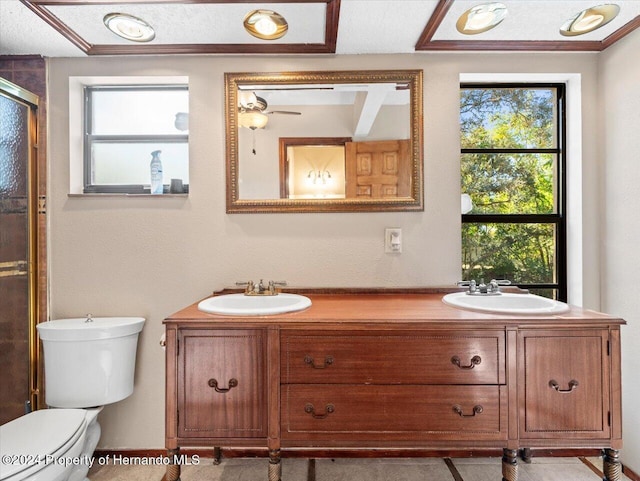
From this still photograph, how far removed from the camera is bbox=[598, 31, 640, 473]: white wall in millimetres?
1640

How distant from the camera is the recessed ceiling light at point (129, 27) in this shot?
Result: 1.54 meters

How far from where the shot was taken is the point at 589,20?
1.57 meters

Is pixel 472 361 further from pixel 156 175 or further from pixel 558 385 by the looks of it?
pixel 156 175

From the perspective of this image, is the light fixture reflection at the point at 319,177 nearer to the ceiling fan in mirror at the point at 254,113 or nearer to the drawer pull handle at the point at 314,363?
the ceiling fan in mirror at the point at 254,113

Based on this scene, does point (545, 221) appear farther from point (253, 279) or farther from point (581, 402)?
point (253, 279)

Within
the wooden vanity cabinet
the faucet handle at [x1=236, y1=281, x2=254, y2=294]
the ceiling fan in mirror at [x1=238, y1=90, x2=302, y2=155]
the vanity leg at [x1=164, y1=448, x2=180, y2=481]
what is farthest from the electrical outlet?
the vanity leg at [x1=164, y1=448, x2=180, y2=481]

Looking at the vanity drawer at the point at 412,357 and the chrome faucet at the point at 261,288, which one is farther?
the chrome faucet at the point at 261,288

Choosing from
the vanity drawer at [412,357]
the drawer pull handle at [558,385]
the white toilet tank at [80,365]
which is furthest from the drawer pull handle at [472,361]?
the white toilet tank at [80,365]

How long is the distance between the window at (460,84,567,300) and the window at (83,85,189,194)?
1.68 meters

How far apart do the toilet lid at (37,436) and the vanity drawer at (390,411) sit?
791 mm

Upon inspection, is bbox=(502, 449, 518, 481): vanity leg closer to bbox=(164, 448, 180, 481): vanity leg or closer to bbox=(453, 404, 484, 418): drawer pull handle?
bbox=(453, 404, 484, 418): drawer pull handle

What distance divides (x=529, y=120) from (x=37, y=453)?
2748 mm

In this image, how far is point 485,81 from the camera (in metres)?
1.94

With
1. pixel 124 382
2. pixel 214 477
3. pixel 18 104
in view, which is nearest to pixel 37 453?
pixel 124 382
